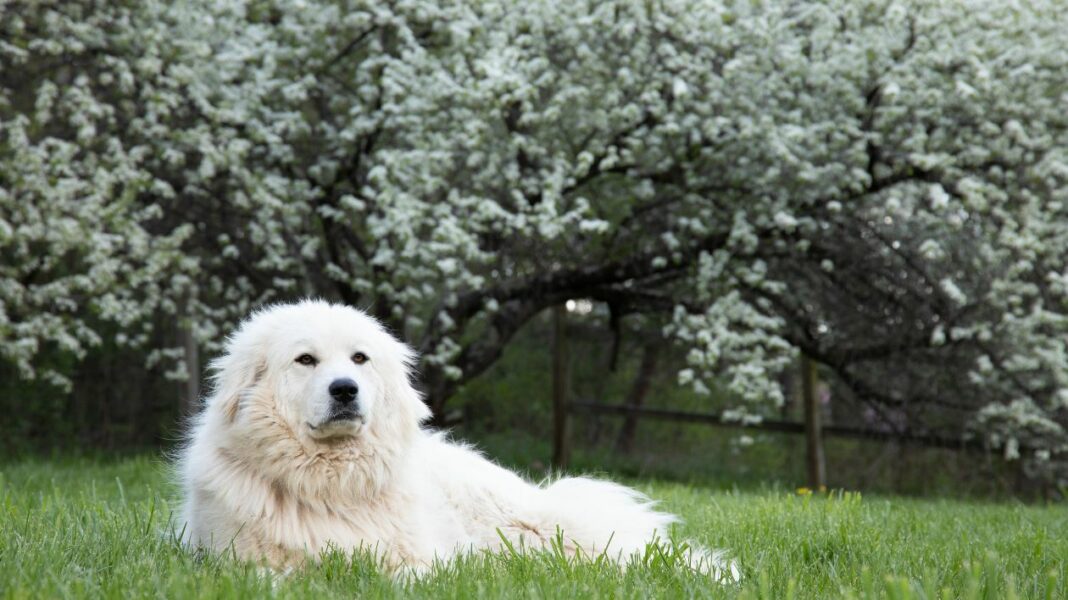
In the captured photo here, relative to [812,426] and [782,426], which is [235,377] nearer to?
[812,426]

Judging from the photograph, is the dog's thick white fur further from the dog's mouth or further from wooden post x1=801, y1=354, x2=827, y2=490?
wooden post x1=801, y1=354, x2=827, y2=490

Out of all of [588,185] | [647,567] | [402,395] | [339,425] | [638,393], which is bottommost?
[647,567]

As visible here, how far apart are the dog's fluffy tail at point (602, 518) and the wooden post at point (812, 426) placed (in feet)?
20.3

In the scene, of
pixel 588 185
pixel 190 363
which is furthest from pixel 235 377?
pixel 190 363

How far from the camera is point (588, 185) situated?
9250 millimetres

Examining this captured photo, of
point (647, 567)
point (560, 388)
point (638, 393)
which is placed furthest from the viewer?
point (638, 393)

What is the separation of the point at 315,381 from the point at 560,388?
7.89 m

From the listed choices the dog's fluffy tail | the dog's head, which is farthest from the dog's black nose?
the dog's fluffy tail

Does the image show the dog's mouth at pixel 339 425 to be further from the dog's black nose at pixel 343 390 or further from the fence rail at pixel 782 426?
the fence rail at pixel 782 426

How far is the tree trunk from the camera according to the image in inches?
468

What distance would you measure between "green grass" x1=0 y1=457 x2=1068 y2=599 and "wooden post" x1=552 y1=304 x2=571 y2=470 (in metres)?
6.06

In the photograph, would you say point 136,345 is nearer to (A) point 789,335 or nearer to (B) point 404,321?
(B) point 404,321

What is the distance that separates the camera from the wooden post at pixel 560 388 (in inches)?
434

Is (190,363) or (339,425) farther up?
(190,363)
